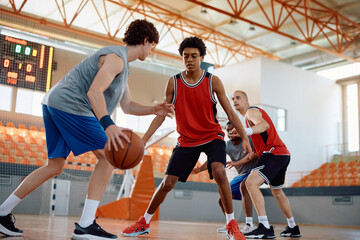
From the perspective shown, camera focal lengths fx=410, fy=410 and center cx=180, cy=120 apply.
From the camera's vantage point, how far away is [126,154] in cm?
249

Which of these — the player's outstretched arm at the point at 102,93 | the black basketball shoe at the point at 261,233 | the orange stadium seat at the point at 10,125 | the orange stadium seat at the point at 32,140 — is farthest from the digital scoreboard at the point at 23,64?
the player's outstretched arm at the point at 102,93

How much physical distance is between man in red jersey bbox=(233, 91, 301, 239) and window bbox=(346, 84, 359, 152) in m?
14.1

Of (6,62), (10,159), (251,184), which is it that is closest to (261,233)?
(251,184)

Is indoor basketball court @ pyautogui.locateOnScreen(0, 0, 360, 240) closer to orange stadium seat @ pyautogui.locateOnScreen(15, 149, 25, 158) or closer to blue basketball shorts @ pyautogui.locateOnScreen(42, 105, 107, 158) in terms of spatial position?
orange stadium seat @ pyautogui.locateOnScreen(15, 149, 25, 158)

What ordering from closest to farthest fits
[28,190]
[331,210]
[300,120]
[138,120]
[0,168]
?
[28,190], [0,168], [331,210], [300,120], [138,120]

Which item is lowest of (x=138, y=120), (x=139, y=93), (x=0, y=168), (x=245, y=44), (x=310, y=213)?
(x=310, y=213)

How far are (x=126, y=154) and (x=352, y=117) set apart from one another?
17325 mm

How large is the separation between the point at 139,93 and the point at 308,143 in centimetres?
726

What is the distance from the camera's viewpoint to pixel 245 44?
1825 centimetres

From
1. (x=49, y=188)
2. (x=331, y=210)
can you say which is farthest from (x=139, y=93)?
(x=331, y=210)

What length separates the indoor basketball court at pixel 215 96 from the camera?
10.3 metres

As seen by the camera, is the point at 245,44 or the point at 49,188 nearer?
the point at 49,188

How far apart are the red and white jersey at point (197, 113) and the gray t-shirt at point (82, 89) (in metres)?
0.97

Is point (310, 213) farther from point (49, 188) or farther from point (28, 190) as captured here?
point (28, 190)
